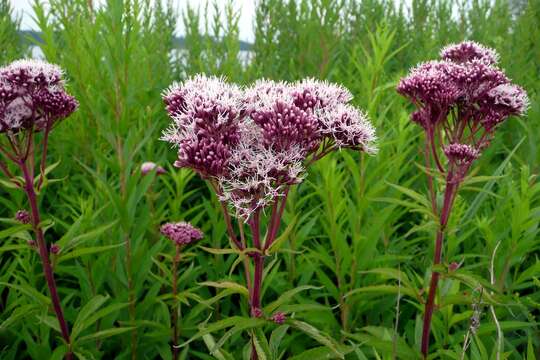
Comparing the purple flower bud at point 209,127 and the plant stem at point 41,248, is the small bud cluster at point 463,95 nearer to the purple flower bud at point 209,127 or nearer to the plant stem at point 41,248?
the purple flower bud at point 209,127

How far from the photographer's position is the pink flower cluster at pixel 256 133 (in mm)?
1797

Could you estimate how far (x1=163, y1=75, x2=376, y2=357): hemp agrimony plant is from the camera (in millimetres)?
1795

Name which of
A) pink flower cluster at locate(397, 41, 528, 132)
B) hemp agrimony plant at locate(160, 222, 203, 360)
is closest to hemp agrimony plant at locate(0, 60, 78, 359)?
hemp agrimony plant at locate(160, 222, 203, 360)

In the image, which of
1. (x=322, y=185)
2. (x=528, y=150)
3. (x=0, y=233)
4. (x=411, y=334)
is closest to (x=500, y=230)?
(x=411, y=334)

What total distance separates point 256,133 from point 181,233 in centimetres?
81

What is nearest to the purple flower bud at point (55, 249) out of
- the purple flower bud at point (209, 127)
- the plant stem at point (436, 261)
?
the purple flower bud at point (209, 127)

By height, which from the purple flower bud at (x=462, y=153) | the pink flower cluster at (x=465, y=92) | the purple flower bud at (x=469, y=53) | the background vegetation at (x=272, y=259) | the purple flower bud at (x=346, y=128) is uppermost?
the purple flower bud at (x=469, y=53)

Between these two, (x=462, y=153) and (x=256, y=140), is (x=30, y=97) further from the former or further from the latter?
(x=462, y=153)

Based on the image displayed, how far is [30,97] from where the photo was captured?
232cm

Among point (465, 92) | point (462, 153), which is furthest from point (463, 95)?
point (462, 153)

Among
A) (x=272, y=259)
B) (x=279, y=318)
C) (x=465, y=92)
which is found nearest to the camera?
(x=279, y=318)

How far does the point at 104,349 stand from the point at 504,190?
2.39m

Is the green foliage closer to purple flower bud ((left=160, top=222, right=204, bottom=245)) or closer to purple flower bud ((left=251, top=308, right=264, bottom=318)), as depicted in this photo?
purple flower bud ((left=160, top=222, right=204, bottom=245))

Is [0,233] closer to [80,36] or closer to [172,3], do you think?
[80,36]
